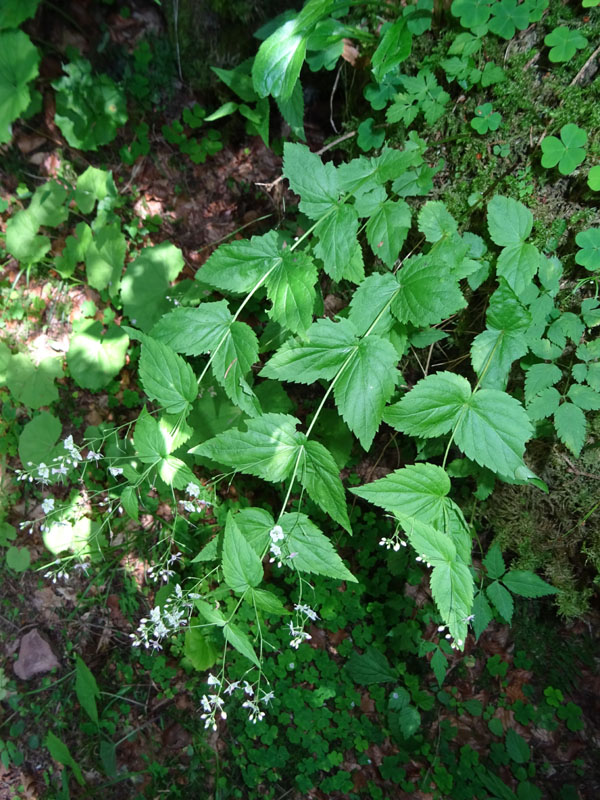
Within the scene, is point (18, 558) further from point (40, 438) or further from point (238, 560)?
point (238, 560)

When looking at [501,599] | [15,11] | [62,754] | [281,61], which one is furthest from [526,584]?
[15,11]

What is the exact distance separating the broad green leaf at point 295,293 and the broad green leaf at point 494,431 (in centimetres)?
65

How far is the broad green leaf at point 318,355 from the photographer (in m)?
1.79

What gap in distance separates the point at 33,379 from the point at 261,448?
214 centimetres

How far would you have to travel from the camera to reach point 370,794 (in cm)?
260

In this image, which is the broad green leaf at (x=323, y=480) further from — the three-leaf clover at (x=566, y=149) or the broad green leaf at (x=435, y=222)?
the three-leaf clover at (x=566, y=149)

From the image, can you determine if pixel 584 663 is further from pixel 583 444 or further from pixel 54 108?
pixel 54 108

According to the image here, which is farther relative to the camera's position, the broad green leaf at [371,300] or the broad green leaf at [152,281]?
the broad green leaf at [152,281]

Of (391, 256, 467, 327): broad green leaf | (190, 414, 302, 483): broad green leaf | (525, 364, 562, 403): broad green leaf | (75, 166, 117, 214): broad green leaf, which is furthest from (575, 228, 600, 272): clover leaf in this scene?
(75, 166, 117, 214): broad green leaf

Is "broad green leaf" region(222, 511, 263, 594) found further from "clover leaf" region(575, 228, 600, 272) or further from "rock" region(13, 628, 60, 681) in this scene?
"rock" region(13, 628, 60, 681)

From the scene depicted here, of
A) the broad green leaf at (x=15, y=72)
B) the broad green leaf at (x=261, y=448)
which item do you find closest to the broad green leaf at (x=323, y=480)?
the broad green leaf at (x=261, y=448)

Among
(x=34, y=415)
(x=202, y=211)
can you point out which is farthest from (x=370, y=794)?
(x=202, y=211)

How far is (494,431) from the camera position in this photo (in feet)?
5.63

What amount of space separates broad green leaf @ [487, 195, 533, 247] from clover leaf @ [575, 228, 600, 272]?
18 cm
